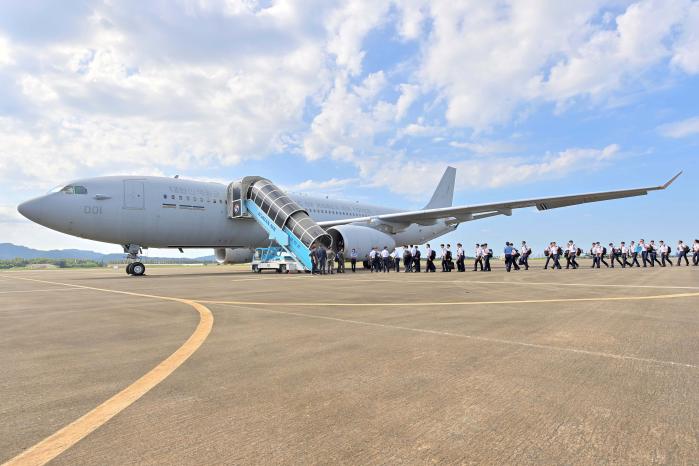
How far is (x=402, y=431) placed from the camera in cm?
209

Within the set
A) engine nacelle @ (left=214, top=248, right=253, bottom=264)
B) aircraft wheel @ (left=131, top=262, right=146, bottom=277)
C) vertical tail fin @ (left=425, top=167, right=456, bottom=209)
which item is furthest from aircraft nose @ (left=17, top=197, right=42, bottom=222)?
vertical tail fin @ (left=425, top=167, right=456, bottom=209)

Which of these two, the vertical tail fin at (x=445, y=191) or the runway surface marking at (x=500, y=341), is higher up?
the vertical tail fin at (x=445, y=191)

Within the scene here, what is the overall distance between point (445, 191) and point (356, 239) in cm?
1564

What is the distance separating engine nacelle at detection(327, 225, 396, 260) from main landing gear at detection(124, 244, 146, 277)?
877cm

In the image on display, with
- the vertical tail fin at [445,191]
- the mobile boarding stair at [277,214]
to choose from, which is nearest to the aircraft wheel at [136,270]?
the mobile boarding stair at [277,214]

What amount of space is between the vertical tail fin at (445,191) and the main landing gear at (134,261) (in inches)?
844

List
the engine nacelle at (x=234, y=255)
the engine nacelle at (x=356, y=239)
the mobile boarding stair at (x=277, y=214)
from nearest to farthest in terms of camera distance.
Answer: the mobile boarding stair at (x=277, y=214) < the engine nacelle at (x=356, y=239) < the engine nacelle at (x=234, y=255)

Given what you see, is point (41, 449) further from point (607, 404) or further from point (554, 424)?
point (607, 404)

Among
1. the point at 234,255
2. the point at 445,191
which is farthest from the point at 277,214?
the point at 445,191

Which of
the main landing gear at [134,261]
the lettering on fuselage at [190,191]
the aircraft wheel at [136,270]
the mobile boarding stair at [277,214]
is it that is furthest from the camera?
the aircraft wheel at [136,270]

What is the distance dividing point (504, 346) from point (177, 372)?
2.90 m

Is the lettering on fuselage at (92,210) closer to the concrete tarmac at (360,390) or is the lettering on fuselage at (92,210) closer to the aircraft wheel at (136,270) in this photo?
the aircraft wheel at (136,270)

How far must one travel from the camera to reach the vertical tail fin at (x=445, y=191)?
32.6 m

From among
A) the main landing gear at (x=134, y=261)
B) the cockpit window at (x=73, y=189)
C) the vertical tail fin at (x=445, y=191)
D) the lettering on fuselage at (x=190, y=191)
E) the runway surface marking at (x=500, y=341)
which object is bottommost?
the runway surface marking at (x=500, y=341)
